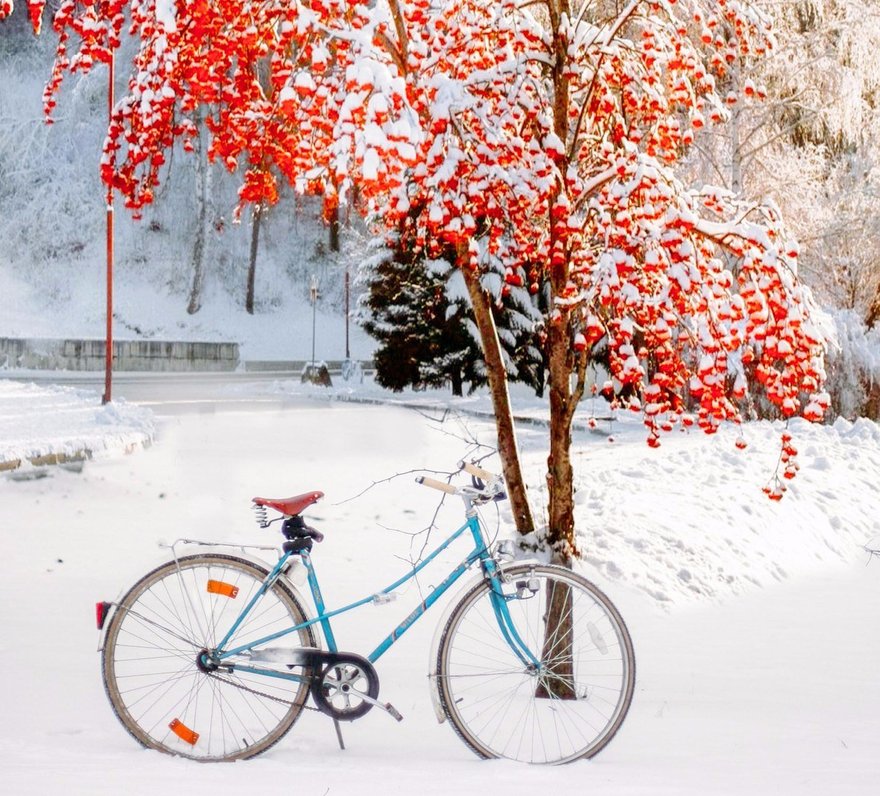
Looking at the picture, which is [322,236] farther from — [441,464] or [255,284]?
[441,464]

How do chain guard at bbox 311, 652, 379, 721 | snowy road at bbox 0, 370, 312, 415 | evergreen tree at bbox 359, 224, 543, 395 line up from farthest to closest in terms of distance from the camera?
1. evergreen tree at bbox 359, 224, 543, 395
2. snowy road at bbox 0, 370, 312, 415
3. chain guard at bbox 311, 652, 379, 721

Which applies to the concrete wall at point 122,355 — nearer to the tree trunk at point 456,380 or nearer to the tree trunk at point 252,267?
the tree trunk at point 252,267

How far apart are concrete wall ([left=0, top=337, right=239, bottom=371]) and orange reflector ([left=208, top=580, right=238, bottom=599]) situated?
41.8 m

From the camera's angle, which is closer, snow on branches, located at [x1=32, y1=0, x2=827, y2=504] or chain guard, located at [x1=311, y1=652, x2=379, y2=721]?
chain guard, located at [x1=311, y1=652, x2=379, y2=721]

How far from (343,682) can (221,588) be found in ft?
1.96

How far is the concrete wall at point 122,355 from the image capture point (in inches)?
1753

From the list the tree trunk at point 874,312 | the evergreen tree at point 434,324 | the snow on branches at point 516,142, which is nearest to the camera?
the snow on branches at point 516,142

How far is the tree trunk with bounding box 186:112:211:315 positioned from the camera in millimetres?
53781

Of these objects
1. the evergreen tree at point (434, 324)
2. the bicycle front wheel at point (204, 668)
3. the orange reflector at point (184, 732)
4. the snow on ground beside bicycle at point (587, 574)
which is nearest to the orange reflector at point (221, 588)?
the bicycle front wheel at point (204, 668)

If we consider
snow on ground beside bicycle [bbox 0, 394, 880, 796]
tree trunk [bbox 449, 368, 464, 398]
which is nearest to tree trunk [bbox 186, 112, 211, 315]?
tree trunk [bbox 449, 368, 464, 398]

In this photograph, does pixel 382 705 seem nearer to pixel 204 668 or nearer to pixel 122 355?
pixel 204 668

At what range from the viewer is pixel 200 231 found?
179 feet

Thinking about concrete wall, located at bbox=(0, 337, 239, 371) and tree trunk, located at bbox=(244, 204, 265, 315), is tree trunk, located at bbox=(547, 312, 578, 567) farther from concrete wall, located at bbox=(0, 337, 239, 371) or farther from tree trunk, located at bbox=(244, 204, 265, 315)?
tree trunk, located at bbox=(244, 204, 265, 315)

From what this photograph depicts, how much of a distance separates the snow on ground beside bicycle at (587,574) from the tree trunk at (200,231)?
3606 centimetres
